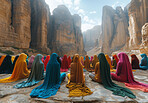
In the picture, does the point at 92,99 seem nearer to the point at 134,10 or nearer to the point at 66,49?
the point at 134,10

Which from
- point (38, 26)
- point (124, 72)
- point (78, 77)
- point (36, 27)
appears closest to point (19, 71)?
point (78, 77)

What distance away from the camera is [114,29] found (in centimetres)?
3347

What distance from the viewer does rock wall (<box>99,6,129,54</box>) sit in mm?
30470

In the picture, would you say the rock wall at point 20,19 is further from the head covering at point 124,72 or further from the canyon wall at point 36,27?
the head covering at point 124,72

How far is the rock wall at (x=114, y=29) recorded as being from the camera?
30.5 m

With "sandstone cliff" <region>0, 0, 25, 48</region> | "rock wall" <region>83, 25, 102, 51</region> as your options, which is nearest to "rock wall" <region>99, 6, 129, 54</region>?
"sandstone cliff" <region>0, 0, 25, 48</region>

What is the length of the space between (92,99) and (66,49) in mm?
28077

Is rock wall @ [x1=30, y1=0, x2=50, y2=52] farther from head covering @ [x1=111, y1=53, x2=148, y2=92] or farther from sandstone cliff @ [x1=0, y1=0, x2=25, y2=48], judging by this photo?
head covering @ [x1=111, y1=53, x2=148, y2=92]

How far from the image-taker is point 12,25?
15539 mm

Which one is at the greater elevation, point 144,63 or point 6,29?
point 6,29

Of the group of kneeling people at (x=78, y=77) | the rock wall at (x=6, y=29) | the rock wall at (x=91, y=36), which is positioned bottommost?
the group of kneeling people at (x=78, y=77)

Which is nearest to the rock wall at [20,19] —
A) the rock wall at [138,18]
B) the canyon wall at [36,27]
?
the canyon wall at [36,27]

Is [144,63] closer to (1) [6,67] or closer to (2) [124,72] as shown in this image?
(2) [124,72]

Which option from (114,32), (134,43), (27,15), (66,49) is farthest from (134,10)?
(27,15)
